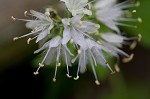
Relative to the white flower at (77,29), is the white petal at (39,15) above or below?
above

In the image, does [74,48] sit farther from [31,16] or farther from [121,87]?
[121,87]

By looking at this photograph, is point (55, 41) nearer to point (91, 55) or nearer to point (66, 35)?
point (66, 35)

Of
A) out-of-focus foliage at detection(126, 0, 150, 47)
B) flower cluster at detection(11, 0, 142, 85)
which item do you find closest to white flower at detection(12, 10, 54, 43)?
flower cluster at detection(11, 0, 142, 85)

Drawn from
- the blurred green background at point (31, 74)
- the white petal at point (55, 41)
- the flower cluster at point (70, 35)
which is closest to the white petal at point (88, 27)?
the flower cluster at point (70, 35)

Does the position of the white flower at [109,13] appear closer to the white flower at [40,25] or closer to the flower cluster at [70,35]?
the flower cluster at [70,35]

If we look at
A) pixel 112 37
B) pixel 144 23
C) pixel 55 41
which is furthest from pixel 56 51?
pixel 144 23

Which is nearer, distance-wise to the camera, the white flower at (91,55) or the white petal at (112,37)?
the white flower at (91,55)

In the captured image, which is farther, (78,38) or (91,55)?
(91,55)
